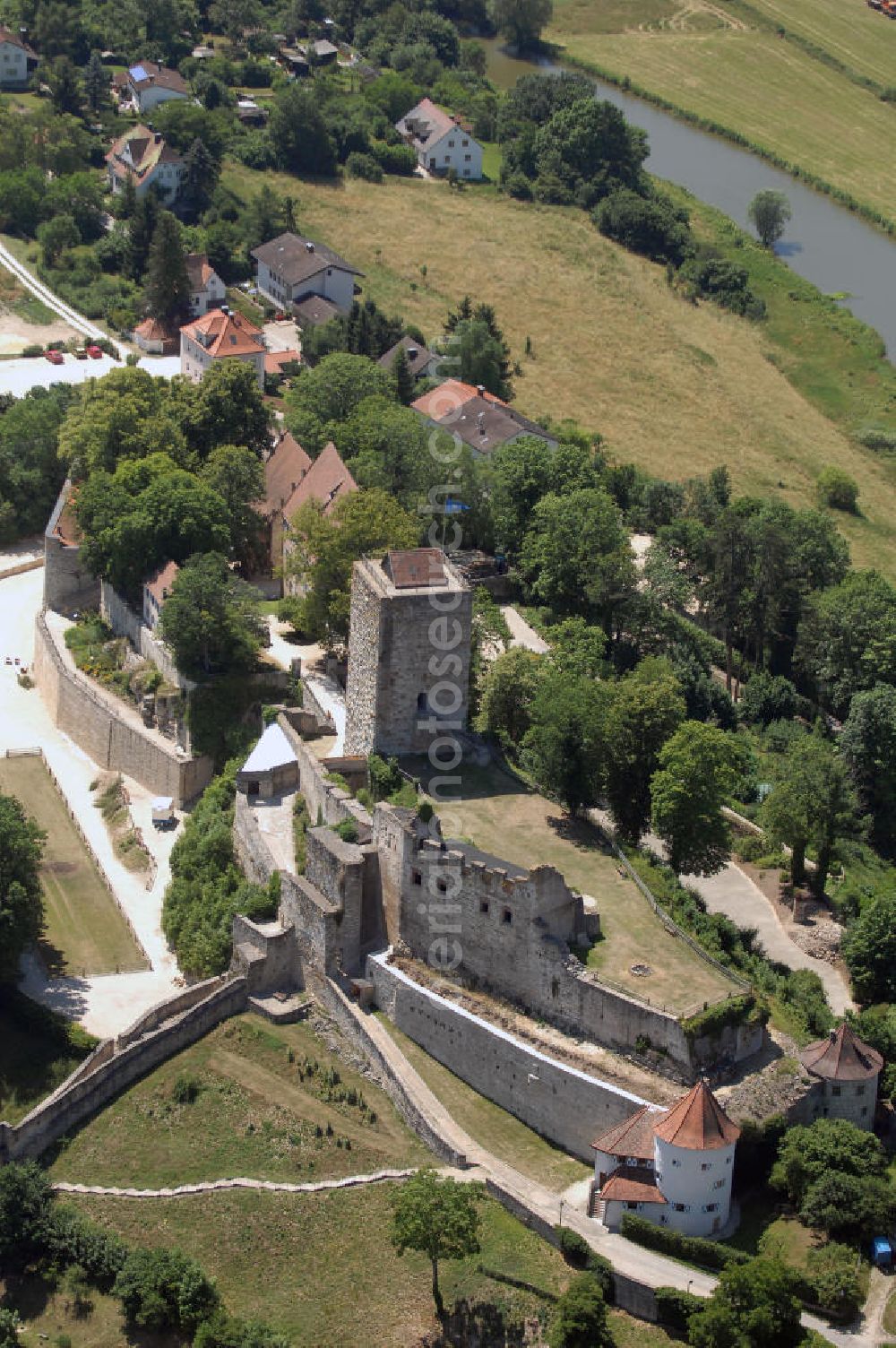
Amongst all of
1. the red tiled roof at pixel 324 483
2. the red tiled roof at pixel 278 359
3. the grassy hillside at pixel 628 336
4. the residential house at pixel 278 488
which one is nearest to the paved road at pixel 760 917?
the red tiled roof at pixel 324 483

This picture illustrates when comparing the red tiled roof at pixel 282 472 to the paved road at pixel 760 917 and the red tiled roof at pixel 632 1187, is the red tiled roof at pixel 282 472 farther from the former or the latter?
the red tiled roof at pixel 632 1187

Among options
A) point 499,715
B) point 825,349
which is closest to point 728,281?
point 825,349

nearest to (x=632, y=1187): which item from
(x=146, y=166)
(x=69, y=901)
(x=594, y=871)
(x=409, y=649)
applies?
(x=594, y=871)

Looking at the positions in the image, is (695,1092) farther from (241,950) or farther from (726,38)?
(726,38)

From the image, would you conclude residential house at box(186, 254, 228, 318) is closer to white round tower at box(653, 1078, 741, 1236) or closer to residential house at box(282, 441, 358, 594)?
residential house at box(282, 441, 358, 594)

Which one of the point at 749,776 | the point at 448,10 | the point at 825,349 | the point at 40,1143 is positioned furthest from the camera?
the point at 448,10

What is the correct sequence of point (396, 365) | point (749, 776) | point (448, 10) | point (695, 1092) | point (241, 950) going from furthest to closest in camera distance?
1. point (448, 10)
2. point (396, 365)
3. point (749, 776)
4. point (241, 950)
5. point (695, 1092)
